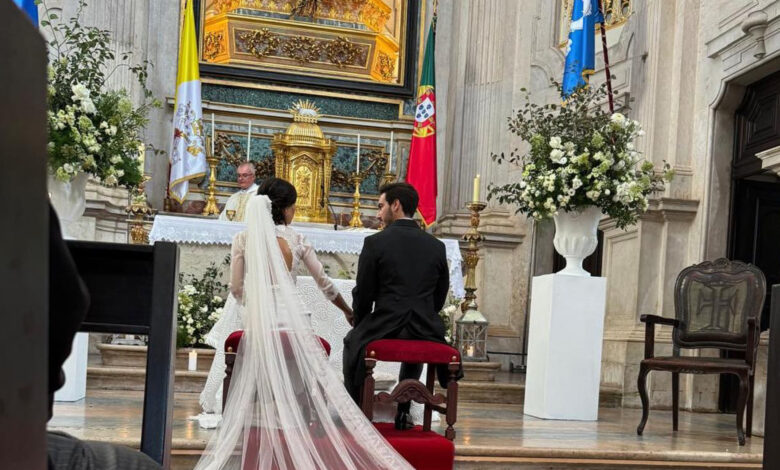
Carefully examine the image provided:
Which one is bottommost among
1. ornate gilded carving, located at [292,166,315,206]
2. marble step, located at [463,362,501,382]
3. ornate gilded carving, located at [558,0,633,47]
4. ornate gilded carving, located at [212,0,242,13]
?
marble step, located at [463,362,501,382]

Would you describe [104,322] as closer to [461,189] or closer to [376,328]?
[376,328]

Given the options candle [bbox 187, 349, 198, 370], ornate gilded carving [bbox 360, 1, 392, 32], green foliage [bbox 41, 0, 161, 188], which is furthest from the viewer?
ornate gilded carving [bbox 360, 1, 392, 32]

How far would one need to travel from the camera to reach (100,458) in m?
1.53

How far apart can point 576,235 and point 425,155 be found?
403cm

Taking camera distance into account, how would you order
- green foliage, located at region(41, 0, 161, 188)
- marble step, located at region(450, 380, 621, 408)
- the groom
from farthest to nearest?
1. marble step, located at region(450, 380, 621, 408)
2. green foliage, located at region(41, 0, 161, 188)
3. the groom

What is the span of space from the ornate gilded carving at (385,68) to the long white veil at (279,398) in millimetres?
7053

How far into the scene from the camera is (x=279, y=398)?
13.9 ft

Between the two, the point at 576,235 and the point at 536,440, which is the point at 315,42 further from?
the point at 536,440

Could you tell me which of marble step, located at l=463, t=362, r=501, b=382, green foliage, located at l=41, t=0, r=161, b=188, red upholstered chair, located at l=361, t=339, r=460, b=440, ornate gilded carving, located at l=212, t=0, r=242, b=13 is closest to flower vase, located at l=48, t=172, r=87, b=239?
green foliage, located at l=41, t=0, r=161, b=188

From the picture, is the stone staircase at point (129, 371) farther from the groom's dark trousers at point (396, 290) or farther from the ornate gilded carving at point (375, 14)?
the ornate gilded carving at point (375, 14)

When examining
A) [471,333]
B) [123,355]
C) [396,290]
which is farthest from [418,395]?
[471,333]

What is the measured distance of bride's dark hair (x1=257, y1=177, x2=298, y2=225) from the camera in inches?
195

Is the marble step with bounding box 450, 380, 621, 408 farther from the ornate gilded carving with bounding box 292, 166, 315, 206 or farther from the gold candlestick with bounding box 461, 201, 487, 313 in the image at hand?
the ornate gilded carving with bounding box 292, 166, 315, 206

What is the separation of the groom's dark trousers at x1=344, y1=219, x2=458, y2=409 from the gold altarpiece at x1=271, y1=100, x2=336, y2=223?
215 inches
